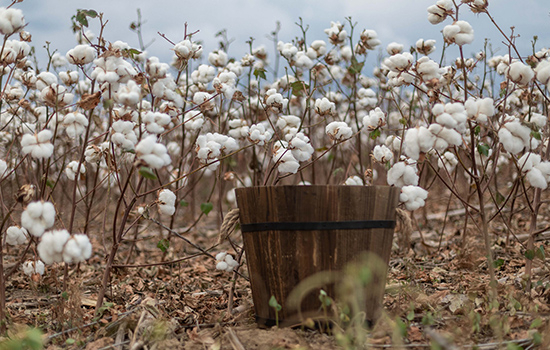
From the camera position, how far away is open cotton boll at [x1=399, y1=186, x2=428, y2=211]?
76.0 inches

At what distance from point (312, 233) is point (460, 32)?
0.91m

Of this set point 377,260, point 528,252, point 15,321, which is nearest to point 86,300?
point 15,321

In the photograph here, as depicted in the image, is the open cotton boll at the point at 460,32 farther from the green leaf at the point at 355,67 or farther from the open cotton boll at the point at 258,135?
the green leaf at the point at 355,67

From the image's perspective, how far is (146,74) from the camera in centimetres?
183

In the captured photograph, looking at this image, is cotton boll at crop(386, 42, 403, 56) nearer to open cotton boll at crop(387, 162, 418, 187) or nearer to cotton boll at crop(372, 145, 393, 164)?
cotton boll at crop(372, 145, 393, 164)

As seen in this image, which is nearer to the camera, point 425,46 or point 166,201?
point 166,201

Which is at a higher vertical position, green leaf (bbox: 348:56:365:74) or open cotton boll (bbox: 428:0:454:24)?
green leaf (bbox: 348:56:365:74)

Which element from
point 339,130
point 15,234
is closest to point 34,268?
point 15,234

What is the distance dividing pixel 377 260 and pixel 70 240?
38.5 inches

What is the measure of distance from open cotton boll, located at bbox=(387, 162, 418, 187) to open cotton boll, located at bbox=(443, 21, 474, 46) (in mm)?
494

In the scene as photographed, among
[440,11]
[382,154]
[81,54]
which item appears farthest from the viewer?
[382,154]

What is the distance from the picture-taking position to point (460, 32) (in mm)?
1903

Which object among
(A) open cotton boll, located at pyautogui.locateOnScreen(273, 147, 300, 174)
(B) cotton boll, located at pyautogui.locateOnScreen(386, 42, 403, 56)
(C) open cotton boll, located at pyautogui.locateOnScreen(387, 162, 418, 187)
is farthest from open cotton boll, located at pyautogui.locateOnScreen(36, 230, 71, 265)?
(B) cotton boll, located at pyautogui.locateOnScreen(386, 42, 403, 56)

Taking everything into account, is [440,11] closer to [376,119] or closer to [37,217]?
[376,119]
